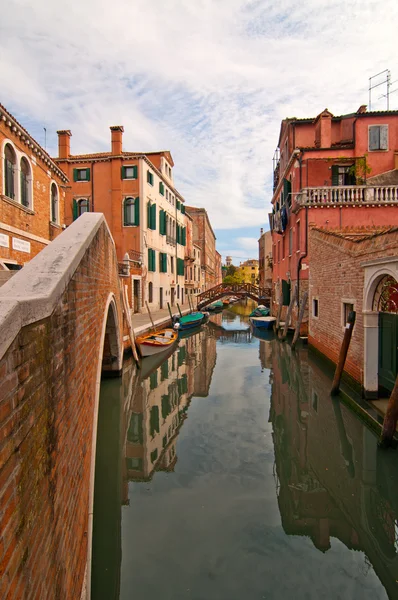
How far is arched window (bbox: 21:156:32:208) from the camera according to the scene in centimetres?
912

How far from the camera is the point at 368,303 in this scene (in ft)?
21.2

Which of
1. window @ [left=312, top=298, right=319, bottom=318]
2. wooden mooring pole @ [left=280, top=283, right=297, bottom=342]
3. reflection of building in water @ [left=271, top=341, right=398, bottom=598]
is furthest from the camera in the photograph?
wooden mooring pole @ [left=280, top=283, right=297, bottom=342]

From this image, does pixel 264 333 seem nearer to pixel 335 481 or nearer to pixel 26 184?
pixel 26 184

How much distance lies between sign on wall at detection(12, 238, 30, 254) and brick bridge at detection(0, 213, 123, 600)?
6148 mm

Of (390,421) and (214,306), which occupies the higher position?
(214,306)

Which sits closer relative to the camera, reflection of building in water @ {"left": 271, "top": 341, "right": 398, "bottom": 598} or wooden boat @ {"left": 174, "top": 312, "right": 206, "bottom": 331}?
reflection of building in water @ {"left": 271, "top": 341, "right": 398, "bottom": 598}

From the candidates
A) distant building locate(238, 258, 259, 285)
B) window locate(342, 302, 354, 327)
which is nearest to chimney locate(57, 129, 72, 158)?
window locate(342, 302, 354, 327)

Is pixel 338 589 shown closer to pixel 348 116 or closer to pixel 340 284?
pixel 340 284

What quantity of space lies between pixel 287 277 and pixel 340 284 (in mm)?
7463

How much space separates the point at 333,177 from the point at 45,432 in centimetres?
1467

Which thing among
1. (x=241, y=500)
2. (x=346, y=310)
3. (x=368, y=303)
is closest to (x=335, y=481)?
(x=241, y=500)

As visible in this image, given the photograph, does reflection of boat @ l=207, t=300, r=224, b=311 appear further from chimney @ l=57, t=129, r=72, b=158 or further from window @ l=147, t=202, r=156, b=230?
chimney @ l=57, t=129, r=72, b=158

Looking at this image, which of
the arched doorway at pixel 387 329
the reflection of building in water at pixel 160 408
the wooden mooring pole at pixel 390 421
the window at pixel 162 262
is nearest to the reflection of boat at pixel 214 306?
the window at pixel 162 262

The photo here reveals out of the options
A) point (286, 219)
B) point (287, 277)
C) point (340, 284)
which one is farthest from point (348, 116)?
→ point (340, 284)
